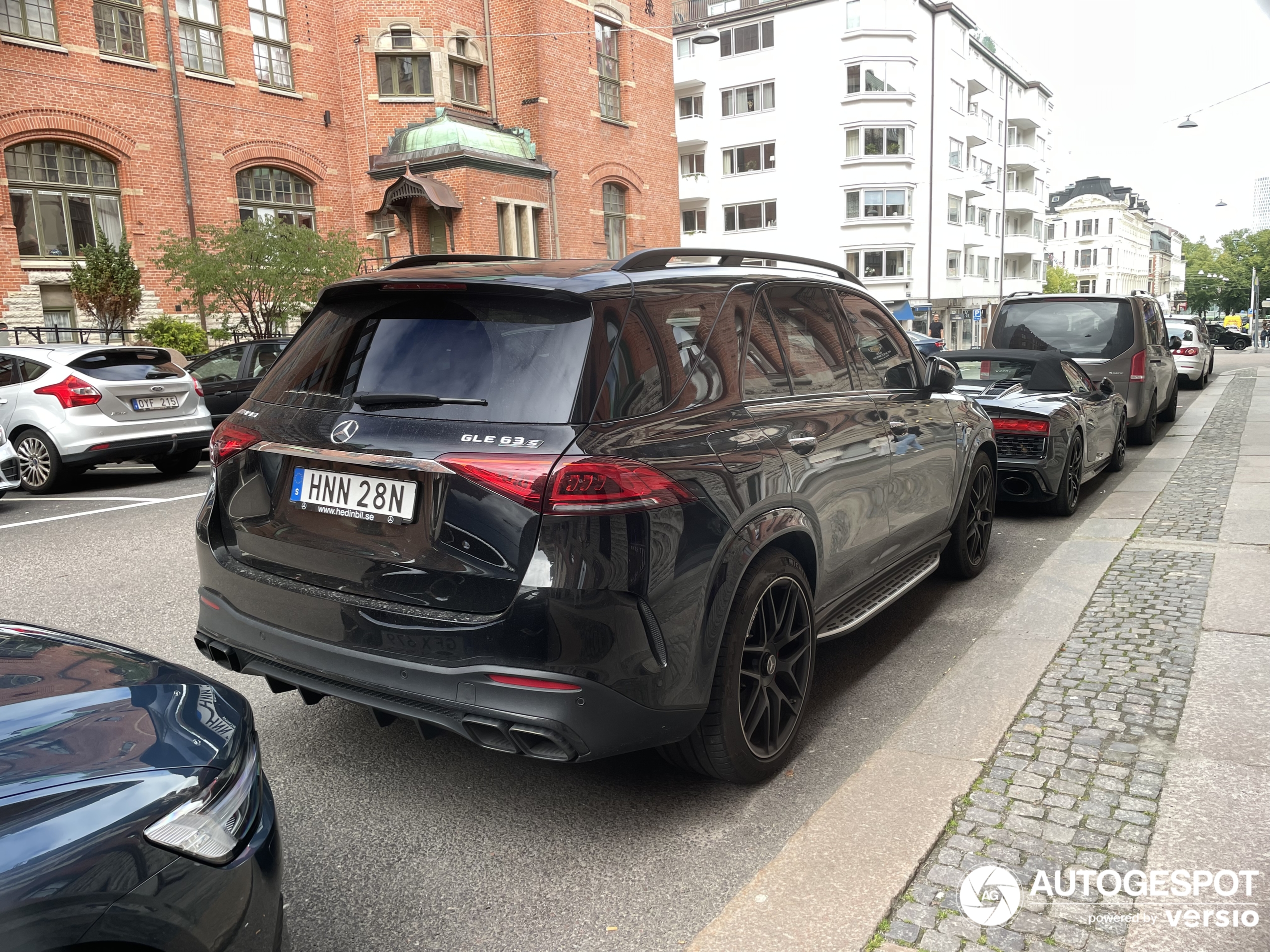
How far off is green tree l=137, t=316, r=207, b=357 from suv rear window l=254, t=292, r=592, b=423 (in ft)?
61.7

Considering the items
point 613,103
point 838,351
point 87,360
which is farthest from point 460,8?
point 838,351

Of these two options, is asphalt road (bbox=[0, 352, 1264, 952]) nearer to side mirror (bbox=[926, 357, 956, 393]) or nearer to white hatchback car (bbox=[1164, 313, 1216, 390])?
side mirror (bbox=[926, 357, 956, 393])

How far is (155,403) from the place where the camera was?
1074 centimetres

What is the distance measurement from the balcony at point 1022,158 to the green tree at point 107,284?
61.4 meters

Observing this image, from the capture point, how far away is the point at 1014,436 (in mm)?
7785

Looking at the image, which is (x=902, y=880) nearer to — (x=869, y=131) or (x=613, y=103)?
(x=613, y=103)

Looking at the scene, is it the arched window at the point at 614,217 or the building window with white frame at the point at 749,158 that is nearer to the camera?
the arched window at the point at 614,217

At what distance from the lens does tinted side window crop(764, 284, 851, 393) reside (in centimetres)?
386

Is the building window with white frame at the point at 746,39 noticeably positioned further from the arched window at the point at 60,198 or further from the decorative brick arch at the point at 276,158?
the arched window at the point at 60,198

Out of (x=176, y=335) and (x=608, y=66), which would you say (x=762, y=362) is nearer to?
(x=176, y=335)

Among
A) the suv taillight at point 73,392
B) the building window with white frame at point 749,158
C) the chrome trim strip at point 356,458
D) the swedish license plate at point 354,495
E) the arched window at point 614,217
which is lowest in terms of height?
the suv taillight at point 73,392

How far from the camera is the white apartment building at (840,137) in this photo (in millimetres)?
49625

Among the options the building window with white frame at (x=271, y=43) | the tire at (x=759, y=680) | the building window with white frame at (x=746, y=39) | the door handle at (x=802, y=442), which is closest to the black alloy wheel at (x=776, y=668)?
the tire at (x=759, y=680)

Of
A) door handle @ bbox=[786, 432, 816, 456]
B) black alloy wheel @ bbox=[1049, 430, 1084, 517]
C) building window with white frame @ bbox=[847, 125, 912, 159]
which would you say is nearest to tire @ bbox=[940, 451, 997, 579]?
black alloy wheel @ bbox=[1049, 430, 1084, 517]
